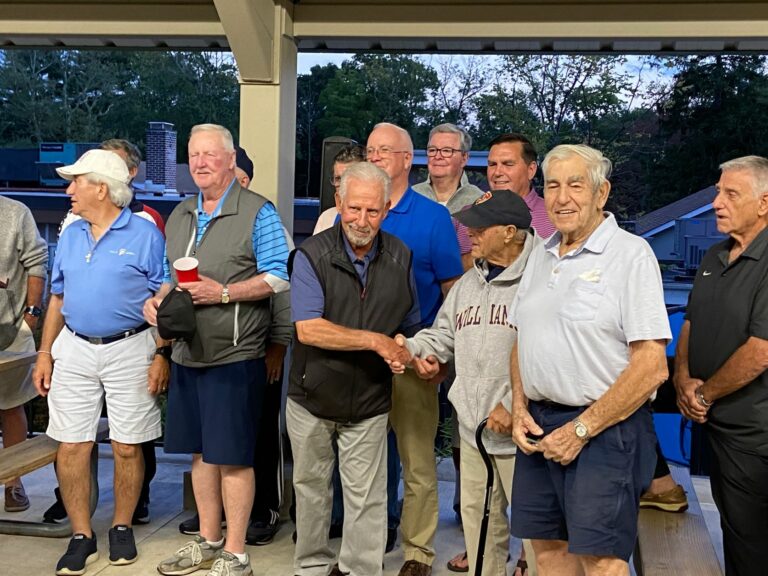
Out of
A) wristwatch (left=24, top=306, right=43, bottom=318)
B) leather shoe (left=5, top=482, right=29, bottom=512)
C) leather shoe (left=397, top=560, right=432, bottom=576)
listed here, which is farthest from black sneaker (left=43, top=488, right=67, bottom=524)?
leather shoe (left=397, top=560, right=432, bottom=576)

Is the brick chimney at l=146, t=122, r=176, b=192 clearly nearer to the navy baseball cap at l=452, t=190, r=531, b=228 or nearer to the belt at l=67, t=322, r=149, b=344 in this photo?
the belt at l=67, t=322, r=149, b=344

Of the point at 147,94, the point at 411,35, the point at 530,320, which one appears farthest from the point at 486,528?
the point at 147,94

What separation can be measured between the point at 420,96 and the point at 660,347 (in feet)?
9.96

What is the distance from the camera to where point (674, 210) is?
16.2ft

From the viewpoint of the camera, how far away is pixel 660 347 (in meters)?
2.41

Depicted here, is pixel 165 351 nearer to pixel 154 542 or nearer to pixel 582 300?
pixel 154 542

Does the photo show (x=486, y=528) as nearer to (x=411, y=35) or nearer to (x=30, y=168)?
(x=411, y=35)

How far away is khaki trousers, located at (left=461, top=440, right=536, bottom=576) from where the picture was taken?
3084 mm

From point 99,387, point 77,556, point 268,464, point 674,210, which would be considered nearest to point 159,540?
point 77,556

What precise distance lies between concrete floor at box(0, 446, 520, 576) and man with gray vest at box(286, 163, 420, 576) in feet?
1.55

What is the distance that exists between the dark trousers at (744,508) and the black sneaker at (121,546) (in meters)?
2.37

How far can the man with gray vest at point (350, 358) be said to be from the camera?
3.25 m

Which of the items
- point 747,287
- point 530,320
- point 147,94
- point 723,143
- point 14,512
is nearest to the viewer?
point 530,320

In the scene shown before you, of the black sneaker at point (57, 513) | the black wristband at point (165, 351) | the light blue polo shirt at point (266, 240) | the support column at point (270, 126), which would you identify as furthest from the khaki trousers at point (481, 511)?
the black sneaker at point (57, 513)
